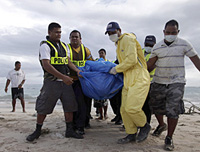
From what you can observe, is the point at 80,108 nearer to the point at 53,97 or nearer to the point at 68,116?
the point at 68,116

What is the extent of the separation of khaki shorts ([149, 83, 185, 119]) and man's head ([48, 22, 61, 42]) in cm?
187

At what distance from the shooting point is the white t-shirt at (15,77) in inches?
303

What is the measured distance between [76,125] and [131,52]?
1.73 m

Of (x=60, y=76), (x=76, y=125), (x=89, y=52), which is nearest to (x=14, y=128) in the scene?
(x=76, y=125)

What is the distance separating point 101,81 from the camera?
3273 mm

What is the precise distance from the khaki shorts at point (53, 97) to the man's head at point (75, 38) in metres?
0.91

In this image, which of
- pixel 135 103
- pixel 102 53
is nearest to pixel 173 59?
pixel 135 103

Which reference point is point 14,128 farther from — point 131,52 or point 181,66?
point 181,66

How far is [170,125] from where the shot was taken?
2.94 metres

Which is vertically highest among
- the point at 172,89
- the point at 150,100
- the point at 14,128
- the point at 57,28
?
the point at 57,28

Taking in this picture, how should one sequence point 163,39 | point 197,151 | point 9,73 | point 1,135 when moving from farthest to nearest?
point 9,73 < point 1,135 < point 163,39 < point 197,151

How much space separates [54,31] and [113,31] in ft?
3.29

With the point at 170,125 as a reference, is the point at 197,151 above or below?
below

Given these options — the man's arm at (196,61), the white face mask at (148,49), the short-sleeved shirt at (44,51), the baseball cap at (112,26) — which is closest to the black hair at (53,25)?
the short-sleeved shirt at (44,51)
